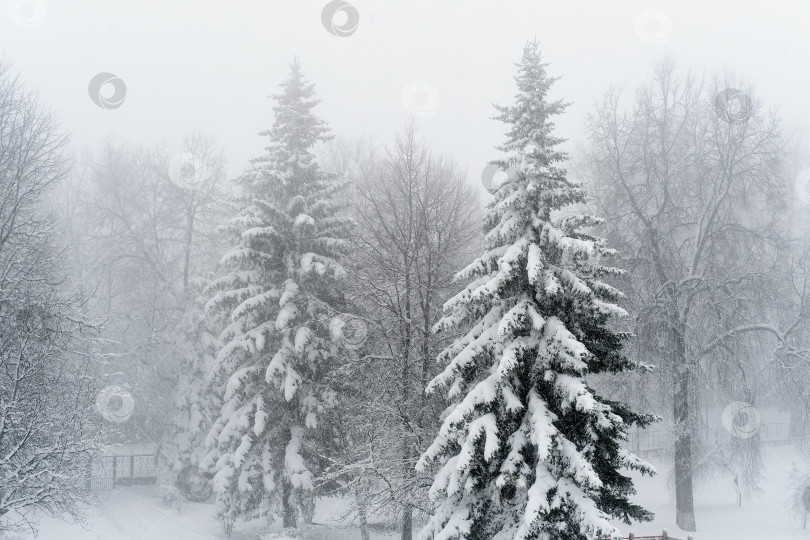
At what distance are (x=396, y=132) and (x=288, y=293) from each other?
576cm

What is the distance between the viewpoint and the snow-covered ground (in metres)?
18.9

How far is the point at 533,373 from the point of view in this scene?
10656 millimetres

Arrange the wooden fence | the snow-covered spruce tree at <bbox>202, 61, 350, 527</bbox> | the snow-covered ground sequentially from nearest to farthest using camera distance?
the snow-covered spruce tree at <bbox>202, 61, 350, 527</bbox>, the snow-covered ground, the wooden fence

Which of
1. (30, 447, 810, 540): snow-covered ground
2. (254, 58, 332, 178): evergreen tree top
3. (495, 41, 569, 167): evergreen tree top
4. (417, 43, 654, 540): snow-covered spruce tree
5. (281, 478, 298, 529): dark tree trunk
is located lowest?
(30, 447, 810, 540): snow-covered ground

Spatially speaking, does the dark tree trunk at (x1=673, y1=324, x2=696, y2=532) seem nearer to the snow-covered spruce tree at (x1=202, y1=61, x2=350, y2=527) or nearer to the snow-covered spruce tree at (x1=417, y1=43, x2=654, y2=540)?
the snow-covered spruce tree at (x1=417, y1=43, x2=654, y2=540)

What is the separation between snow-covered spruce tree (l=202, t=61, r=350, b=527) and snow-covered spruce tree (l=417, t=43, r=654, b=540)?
309 inches

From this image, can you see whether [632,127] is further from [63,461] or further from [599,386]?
[63,461]

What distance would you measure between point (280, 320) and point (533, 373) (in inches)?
374

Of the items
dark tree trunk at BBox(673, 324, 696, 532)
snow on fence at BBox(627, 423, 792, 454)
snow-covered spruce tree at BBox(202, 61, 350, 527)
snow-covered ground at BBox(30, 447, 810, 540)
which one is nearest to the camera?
snow-covered spruce tree at BBox(202, 61, 350, 527)

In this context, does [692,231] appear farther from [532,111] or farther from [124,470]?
[124,470]

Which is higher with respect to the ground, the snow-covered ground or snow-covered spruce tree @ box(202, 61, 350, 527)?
snow-covered spruce tree @ box(202, 61, 350, 527)

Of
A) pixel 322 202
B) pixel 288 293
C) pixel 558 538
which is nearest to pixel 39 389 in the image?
pixel 288 293

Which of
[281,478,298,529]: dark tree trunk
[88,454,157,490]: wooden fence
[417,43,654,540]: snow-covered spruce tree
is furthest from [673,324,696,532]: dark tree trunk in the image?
[88,454,157,490]: wooden fence

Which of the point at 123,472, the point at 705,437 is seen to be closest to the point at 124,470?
the point at 123,472
